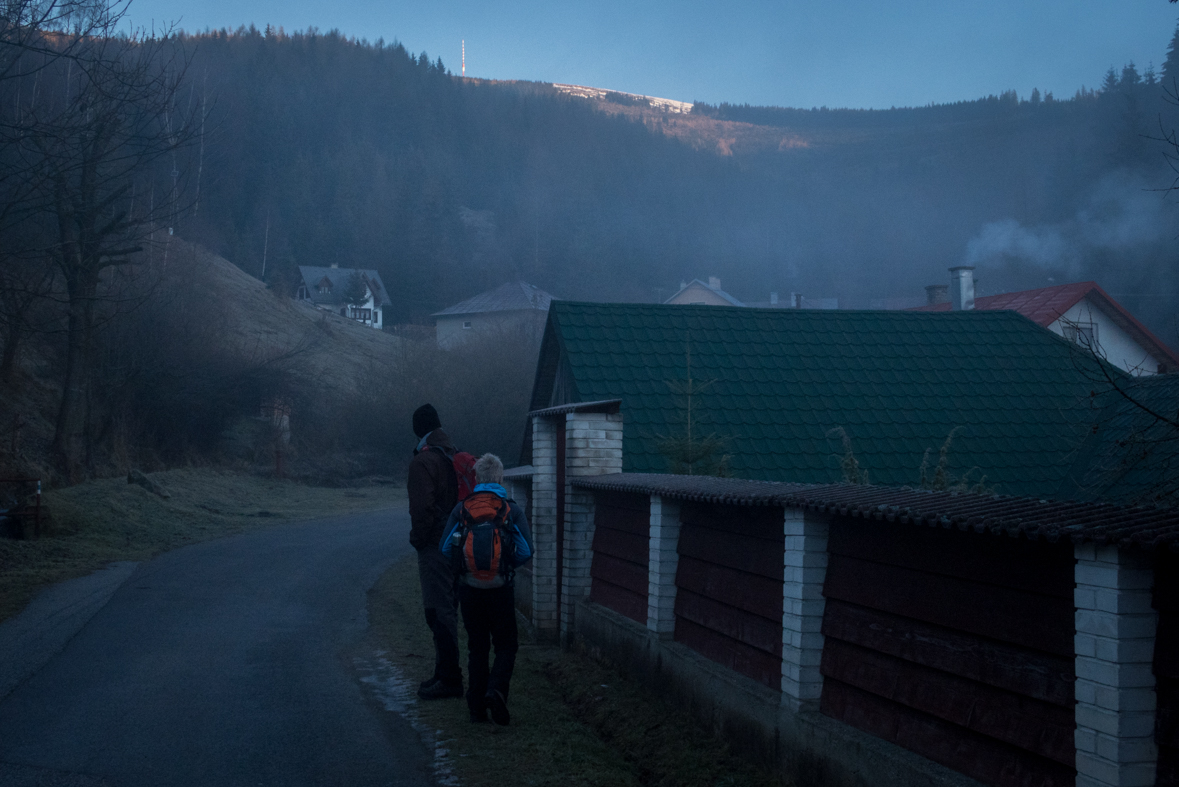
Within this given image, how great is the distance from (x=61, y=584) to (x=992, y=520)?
12.3 meters

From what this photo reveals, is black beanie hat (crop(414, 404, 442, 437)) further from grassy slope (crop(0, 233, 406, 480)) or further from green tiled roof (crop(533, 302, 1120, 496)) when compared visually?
grassy slope (crop(0, 233, 406, 480))

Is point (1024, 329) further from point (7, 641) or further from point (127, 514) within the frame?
point (127, 514)

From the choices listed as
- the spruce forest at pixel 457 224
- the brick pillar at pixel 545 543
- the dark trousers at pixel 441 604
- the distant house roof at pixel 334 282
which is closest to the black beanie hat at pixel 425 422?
the dark trousers at pixel 441 604

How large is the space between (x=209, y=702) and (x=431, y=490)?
2.21m

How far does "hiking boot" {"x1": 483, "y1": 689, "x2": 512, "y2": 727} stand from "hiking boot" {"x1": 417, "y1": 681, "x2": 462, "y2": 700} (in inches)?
30.4

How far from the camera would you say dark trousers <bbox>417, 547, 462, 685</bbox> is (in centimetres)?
699

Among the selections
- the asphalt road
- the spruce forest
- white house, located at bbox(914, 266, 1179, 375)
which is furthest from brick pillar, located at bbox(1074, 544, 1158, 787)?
white house, located at bbox(914, 266, 1179, 375)

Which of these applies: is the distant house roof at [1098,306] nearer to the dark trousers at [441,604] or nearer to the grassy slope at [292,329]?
the dark trousers at [441,604]

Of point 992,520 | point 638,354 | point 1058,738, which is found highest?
point 638,354

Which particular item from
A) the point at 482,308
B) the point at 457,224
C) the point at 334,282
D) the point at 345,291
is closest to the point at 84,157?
the point at 482,308

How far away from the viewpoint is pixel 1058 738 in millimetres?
3592

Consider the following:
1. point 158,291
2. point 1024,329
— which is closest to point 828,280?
point 158,291

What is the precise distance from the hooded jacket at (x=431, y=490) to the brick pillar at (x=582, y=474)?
2.50 meters

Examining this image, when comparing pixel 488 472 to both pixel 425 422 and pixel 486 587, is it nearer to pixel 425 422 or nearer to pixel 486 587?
pixel 486 587
